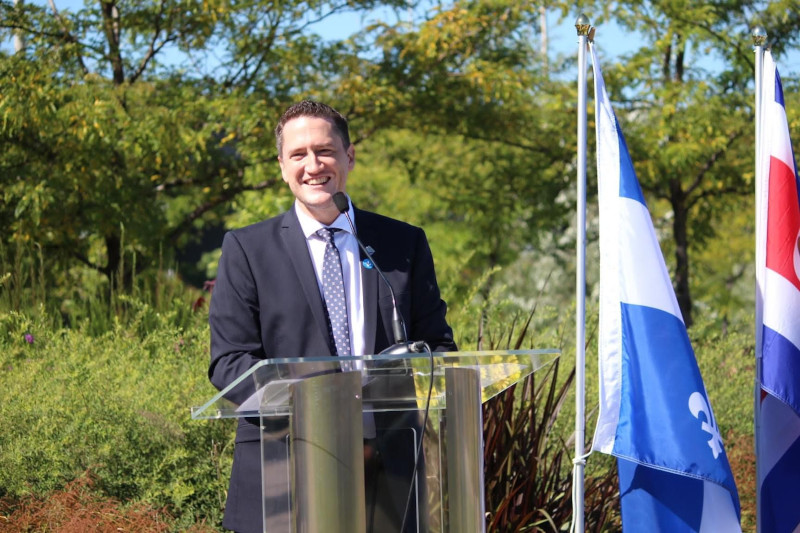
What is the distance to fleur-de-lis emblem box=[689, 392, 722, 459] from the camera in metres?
3.97

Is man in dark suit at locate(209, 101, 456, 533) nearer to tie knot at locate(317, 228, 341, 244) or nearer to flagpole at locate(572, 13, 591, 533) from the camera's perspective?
tie knot at locate(317, 228, 341, 244)

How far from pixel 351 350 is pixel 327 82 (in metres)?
7.27

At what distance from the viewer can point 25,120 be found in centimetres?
840

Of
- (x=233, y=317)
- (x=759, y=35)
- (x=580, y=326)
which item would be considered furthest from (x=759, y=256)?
(x=233, y=317)

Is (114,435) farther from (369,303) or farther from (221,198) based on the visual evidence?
(221,198)

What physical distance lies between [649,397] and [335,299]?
4.87ft

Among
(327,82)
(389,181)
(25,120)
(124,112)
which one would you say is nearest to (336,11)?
(327,82)

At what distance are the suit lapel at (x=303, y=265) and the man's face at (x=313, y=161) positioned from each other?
0.10 m

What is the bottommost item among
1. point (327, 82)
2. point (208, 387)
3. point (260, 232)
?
point (208, 387)

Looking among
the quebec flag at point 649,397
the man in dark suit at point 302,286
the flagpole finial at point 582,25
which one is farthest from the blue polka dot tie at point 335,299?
the flagpole finial at point 582,25

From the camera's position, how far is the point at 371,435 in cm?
270

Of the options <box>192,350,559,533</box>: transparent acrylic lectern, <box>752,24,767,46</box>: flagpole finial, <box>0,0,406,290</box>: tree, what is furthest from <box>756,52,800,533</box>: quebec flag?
<box>0,0,406,290</box>: tree

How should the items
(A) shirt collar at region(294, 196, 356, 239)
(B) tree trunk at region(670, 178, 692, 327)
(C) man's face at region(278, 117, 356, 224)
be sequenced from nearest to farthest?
(C) man's face at region(278, 117, 356, 224)
(A) shirt collar at region(294, 196, 356, 239)
(B) tree trunk at region(670, 178, 692, 327)

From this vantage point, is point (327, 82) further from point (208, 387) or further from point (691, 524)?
point (691, 524)
